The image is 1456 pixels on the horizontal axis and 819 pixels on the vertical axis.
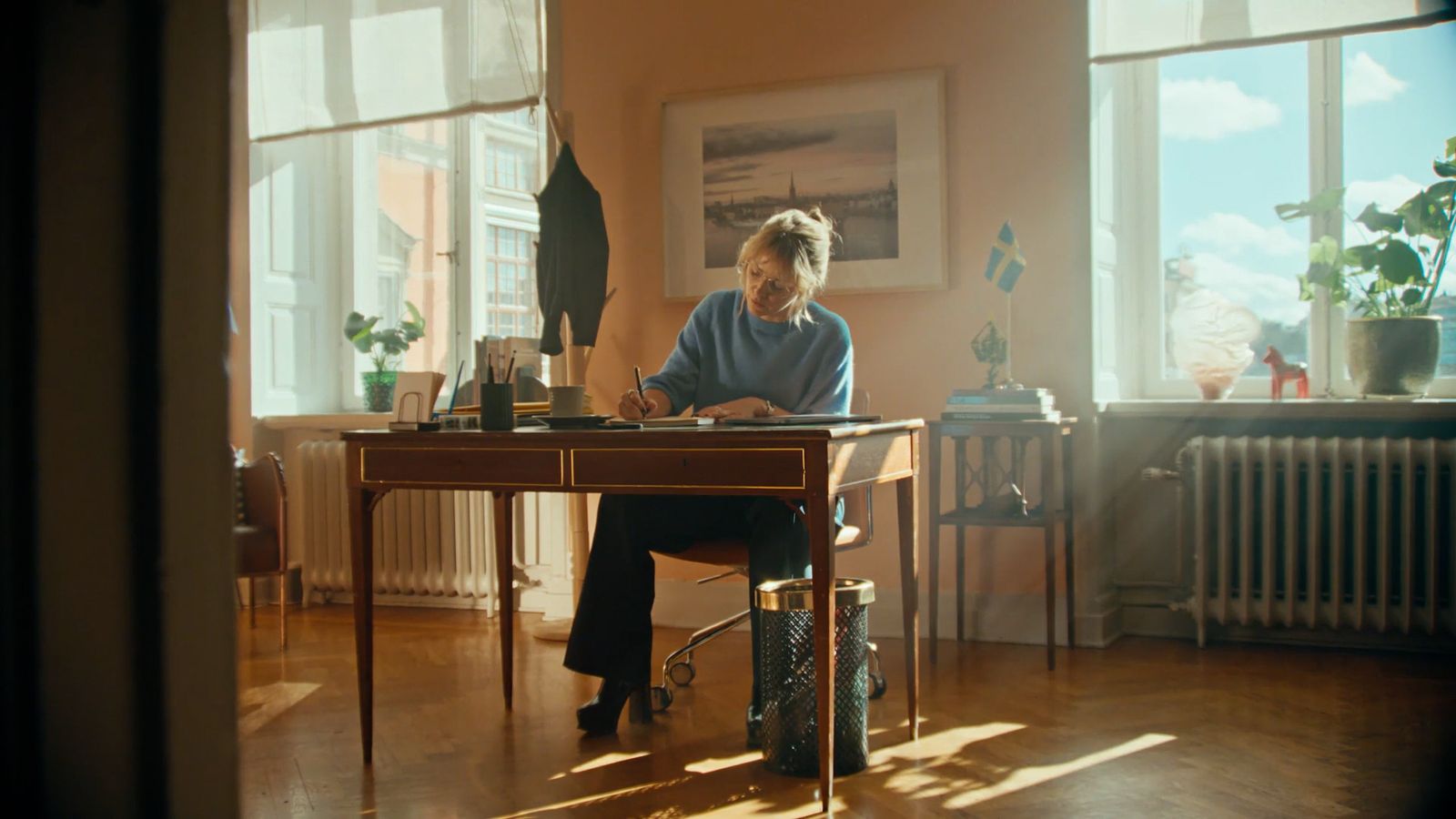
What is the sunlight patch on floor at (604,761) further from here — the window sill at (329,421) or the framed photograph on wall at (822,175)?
the window sill at (329,421)

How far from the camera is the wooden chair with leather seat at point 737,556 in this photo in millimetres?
2822

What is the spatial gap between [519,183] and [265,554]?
1908mm

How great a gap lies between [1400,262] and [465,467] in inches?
111

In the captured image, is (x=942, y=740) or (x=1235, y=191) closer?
(x=942, y=740)

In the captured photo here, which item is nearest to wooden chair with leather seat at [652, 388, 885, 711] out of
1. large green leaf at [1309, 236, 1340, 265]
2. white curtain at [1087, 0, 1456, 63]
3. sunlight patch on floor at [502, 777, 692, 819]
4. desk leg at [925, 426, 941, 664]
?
desk leg at [925, 426, 941, 664]

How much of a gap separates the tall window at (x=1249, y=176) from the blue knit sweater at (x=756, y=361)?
4.34 feet

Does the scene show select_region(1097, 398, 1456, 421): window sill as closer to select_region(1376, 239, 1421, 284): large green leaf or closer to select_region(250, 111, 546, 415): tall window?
select_region(1376, 239, 1421, 284): large green leaf

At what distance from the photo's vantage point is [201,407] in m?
0.30

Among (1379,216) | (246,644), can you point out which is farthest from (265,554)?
(1379,216)

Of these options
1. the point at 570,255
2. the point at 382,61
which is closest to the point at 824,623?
the point at 570,255

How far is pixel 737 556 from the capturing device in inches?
111

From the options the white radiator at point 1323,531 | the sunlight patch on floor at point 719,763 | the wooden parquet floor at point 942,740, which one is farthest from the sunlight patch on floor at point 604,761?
the white radiator at point 1323,531

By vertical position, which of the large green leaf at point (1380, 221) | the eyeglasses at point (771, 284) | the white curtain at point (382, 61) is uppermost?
the white curtain at point (382, 61)

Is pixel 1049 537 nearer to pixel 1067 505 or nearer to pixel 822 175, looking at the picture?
pixel 1067 505
